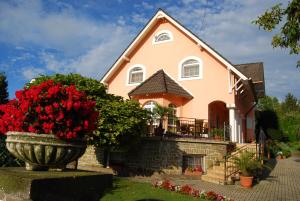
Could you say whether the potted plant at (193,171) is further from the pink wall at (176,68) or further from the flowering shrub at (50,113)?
the flowering shrub at (50,113)

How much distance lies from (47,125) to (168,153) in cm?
1200

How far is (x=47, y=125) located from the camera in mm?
5492

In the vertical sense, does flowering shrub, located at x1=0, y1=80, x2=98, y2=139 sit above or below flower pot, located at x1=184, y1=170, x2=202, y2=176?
above

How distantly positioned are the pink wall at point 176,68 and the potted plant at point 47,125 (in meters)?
15.5

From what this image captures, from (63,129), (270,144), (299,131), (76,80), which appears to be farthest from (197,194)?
(299,131)

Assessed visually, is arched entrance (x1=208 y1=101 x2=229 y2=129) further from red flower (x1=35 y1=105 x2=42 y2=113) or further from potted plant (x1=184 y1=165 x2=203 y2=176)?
red flower (x1=35 y1=105 x2=42 y2=113)

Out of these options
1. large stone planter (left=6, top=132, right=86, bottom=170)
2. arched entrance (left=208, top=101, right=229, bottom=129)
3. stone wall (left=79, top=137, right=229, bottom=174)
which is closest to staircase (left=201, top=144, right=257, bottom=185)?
stone wall (left=79, top=137, right=229, bottom=174)

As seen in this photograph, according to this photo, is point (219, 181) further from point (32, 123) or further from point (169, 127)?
point (32, 123)

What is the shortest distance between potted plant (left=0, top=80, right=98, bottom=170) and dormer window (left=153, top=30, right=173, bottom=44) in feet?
59.5

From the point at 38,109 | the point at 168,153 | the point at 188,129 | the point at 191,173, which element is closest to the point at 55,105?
the point at 38,109

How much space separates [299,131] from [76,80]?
2740 centimetres

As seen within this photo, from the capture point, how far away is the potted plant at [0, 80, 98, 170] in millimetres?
A: 5355

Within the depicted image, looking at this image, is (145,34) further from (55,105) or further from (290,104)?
(290,104)

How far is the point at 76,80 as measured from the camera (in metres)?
16.3
